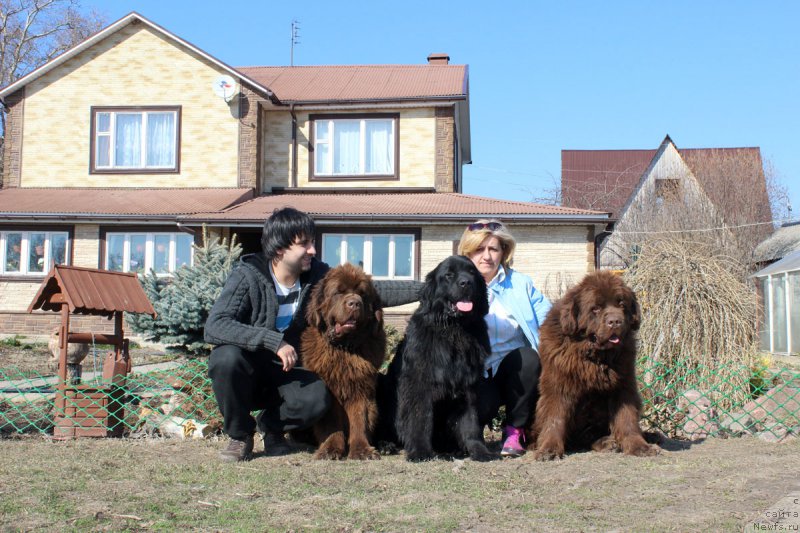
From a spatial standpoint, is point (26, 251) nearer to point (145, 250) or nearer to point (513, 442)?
point (145, 250)

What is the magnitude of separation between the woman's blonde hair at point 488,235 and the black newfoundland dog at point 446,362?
0.67 m

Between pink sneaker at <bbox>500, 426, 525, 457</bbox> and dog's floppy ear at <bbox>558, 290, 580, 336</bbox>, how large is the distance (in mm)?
849

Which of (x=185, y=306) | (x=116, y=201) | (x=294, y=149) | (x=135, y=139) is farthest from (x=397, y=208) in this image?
(x=185, y=306)

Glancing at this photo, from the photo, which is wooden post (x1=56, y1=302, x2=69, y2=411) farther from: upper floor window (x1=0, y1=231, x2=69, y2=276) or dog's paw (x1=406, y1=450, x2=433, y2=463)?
upper floor window (x1=0, y1=231, x2=69, y2=276)

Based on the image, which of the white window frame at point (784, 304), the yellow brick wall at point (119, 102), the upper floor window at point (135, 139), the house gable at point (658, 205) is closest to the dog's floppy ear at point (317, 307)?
the yellow brick wall at point (119, 102)

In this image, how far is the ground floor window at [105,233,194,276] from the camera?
19438 millimetres

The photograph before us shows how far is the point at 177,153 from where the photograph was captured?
20.2 m

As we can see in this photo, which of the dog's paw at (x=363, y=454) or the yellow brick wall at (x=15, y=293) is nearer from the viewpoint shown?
the dog's paw at (x=363, y=454)

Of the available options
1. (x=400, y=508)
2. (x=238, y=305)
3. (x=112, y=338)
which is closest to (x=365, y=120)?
(x=112, y=338)

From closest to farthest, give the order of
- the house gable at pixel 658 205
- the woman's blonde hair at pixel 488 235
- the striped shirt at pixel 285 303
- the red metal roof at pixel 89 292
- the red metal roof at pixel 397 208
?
the striped shirt at pixel 285 303
the woman's blonde hair at pixel 488 235
the red metal roof at pixel 89 292
the red metal roof at pixel 397 208
the house gable at pixel 658 205

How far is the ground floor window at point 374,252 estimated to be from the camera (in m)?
19.2

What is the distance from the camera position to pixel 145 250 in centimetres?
1948

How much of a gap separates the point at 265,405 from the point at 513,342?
6.31ft

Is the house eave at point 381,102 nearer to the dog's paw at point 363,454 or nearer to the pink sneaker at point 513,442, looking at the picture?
the pink sneaker at point 513,442
